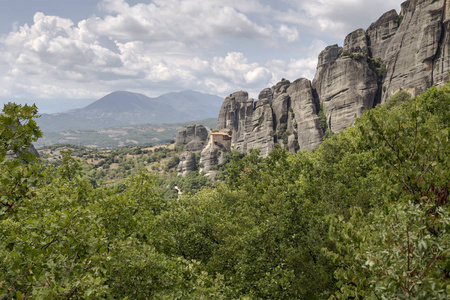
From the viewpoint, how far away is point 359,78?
96.8 metres

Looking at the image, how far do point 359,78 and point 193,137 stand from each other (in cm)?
12056

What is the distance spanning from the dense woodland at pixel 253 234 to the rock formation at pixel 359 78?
3003 inches

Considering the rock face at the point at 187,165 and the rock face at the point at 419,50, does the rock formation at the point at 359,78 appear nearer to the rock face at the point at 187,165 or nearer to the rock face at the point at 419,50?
the rock face at the point at 419,50

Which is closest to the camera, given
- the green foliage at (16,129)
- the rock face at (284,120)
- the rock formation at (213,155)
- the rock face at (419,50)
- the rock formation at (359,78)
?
the green foliage at (16,129)

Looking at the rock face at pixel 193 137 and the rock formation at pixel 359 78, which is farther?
the rock face at pixel 193 137

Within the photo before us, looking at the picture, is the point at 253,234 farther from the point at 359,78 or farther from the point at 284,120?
the point at 284,120

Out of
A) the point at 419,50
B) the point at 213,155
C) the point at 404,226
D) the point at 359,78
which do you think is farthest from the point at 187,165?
the point at 404,226

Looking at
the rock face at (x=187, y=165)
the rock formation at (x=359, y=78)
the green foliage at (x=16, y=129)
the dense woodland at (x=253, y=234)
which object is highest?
the rock formation at (x=359, y=78)

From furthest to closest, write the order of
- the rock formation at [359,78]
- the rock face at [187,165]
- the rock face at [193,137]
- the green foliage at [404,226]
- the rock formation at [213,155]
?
the rock face at [193,137]
the rock face at [187,165]
the rock formation at [213,155]
the rock formation at [359,78]
the green foliage at [404,226]

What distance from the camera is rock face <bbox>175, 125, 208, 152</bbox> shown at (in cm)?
17925

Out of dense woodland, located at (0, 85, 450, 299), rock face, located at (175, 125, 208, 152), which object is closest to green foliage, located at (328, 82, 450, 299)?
dense woodland, located at (0, 85, 450, 299)

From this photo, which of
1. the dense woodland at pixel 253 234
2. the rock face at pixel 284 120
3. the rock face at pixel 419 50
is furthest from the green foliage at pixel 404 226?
the rock face at pixel 284 120

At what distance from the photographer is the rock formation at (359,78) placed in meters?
78.9

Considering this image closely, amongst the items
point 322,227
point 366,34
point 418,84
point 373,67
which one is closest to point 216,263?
point 322,227
